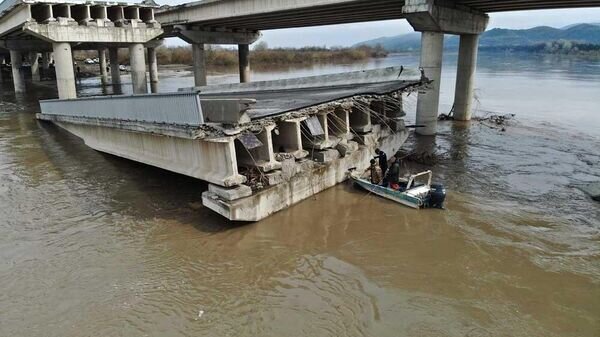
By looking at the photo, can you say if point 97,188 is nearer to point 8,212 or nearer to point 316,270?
point 8,212

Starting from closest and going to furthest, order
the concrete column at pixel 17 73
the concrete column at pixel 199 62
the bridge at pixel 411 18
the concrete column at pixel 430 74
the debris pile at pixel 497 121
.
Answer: the bridge at pixel 411 18 → the concrete column at pixel 430 74 → the debris pile at pixel 497 121 → the concrete column at pixel 199 62 → the concrete column at pixel 17 73

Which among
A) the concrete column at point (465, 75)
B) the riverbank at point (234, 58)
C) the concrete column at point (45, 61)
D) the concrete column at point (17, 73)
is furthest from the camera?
the riverbank at point (234, 58)

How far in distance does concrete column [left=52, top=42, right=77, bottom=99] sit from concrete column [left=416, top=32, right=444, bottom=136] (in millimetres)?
23672

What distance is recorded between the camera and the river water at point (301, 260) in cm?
741

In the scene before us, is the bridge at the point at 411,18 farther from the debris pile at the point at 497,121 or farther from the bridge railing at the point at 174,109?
the bridge railing at the point at 174,109

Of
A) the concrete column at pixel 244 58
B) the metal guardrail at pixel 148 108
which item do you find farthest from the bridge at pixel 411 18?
the metal guardrail at pixel 148 108

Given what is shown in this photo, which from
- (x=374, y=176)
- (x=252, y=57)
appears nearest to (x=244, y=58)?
(x=374, y=176)

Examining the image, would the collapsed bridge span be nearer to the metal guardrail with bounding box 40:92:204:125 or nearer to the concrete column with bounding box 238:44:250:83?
the metal guardrail with bounding box 40:92:204:125

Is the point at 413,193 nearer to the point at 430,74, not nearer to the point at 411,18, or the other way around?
the point at 430,74

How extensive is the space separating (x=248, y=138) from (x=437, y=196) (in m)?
5.62

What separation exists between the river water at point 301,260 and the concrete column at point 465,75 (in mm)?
11378

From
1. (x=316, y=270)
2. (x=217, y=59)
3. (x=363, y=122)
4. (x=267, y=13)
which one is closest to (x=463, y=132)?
(x=363, y=122)

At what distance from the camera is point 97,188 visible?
14.6m

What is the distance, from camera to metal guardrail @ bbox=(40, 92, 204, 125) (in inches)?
421
